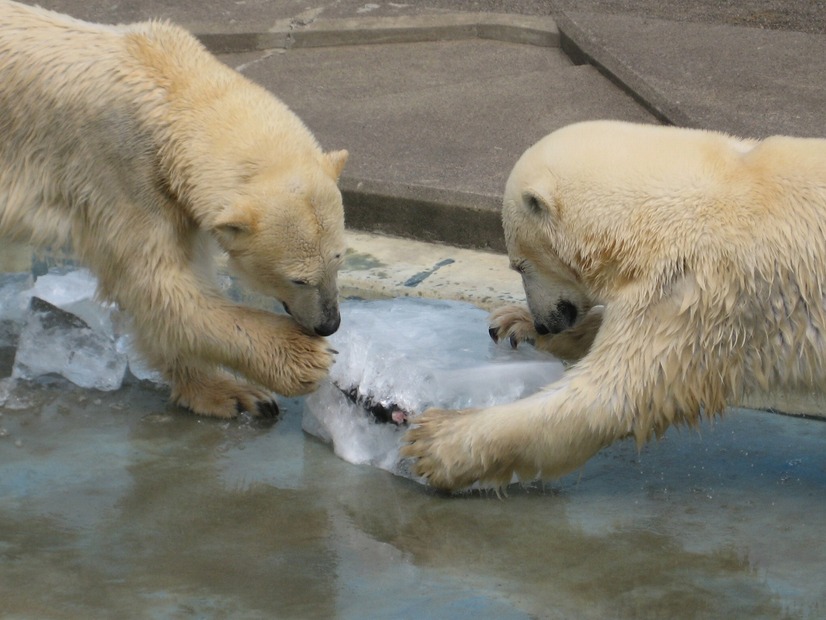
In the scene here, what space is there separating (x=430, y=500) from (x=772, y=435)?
1139 mm

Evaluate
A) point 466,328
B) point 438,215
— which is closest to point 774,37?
point 438,215

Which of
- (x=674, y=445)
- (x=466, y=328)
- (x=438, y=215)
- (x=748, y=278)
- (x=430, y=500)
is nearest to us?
(x=748, y=278)

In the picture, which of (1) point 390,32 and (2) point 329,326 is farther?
(1) point 390,32

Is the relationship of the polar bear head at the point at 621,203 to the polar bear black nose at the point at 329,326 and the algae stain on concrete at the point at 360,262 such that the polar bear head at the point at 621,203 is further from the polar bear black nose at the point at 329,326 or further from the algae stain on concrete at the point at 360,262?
the algae stain on concrete at the point at 360,262

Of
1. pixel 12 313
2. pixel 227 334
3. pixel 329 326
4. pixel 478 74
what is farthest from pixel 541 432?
pixel 478 74

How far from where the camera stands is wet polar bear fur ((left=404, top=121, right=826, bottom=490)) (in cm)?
322

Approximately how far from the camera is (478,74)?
22.7 feet

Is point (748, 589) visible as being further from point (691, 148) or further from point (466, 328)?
point (466, 328)

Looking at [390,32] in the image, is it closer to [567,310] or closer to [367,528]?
[567,310]

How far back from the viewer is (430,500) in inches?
136

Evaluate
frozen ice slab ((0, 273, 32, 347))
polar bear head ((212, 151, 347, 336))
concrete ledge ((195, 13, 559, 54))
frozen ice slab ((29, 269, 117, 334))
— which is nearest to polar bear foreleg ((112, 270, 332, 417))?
polar bear head ((212, 151, 347, 336))

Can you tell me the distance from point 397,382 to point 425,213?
58.9 inches

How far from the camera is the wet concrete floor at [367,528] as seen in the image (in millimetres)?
2861

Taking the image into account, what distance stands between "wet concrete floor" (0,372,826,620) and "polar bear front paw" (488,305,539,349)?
17.8 inches
